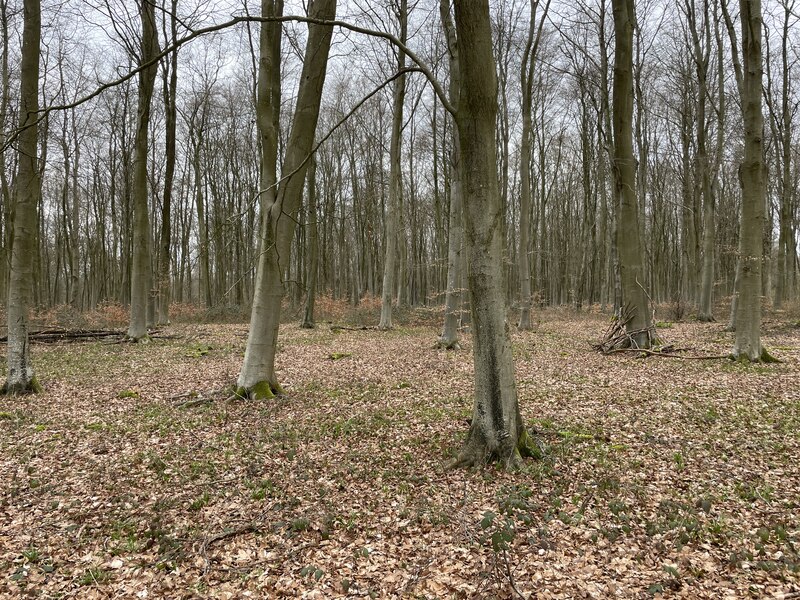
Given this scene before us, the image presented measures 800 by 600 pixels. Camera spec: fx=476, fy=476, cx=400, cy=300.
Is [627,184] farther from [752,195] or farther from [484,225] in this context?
[484,225]

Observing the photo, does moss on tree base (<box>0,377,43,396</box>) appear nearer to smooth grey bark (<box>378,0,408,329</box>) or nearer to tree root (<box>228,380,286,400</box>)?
tree root (<box>228,380,286,400</box>)

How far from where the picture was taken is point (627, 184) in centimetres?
1176

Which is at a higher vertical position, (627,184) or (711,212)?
(711,212)

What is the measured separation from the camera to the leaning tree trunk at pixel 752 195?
9336 mm

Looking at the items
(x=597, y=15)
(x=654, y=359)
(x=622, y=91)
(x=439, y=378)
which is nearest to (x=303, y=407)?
(x=439, y=378)

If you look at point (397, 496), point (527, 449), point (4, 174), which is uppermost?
point (4, 174)

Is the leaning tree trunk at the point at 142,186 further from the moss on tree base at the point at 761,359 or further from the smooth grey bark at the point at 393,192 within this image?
the moss on tree base at the point at 761,359

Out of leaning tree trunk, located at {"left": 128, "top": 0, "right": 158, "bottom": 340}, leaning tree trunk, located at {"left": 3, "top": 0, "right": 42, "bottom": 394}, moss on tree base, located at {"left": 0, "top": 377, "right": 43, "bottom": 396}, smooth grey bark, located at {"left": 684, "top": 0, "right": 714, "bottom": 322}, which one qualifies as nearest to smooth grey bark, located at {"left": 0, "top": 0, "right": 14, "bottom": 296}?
leaning tree trunk, located at {"left": 128, "top": 0, "right": 158, "bottom": 340}

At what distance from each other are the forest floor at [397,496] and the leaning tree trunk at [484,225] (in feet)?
2.20

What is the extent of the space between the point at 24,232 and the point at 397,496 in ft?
26.2

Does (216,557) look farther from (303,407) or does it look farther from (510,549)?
→ (303,407)

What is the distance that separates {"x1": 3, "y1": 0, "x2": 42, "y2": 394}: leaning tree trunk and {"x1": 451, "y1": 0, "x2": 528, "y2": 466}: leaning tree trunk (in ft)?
24.9

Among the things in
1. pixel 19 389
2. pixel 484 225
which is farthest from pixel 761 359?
pixel 19 389

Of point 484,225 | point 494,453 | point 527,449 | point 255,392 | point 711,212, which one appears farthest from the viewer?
point 711,212
